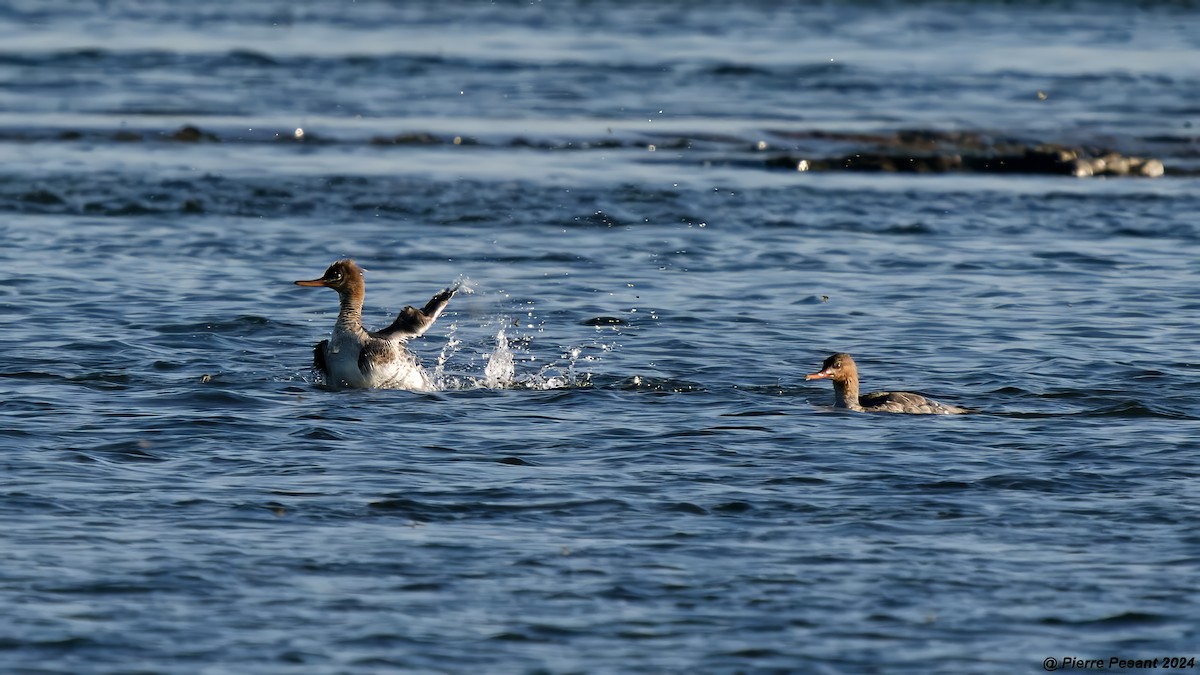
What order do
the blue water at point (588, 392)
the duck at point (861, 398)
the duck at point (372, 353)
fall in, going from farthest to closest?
the duck at point (372, 353), the duck at point (861, 398), the blue water at point (588, 392)

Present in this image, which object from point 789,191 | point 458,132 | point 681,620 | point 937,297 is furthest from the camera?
point 458,132

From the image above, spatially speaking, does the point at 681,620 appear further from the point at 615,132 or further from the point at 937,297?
the point at 615,132

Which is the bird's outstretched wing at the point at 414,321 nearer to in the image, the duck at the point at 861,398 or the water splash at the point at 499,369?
the water splash at the point at 499,369

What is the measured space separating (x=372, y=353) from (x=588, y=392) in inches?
59.7

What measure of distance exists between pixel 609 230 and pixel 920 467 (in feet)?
35.1

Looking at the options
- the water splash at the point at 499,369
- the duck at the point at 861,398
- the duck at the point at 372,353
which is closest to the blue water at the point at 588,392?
the water splash at the point at 499,369

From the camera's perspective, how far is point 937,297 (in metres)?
17.4

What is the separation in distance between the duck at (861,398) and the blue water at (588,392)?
20 centimetres

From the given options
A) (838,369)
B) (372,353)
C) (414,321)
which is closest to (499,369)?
(414,321)

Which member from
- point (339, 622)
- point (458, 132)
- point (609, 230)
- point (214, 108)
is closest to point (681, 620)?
point (339, 622)

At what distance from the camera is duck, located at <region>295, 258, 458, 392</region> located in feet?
43.7

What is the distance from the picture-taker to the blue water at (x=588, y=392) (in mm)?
8336

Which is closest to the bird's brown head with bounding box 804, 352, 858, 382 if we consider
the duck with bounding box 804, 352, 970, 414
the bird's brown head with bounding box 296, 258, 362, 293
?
the duck with bounding box 804, 352, 970, 414

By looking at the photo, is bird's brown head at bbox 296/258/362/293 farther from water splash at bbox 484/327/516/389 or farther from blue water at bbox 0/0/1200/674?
water splash at bbox 484/327/516/389
